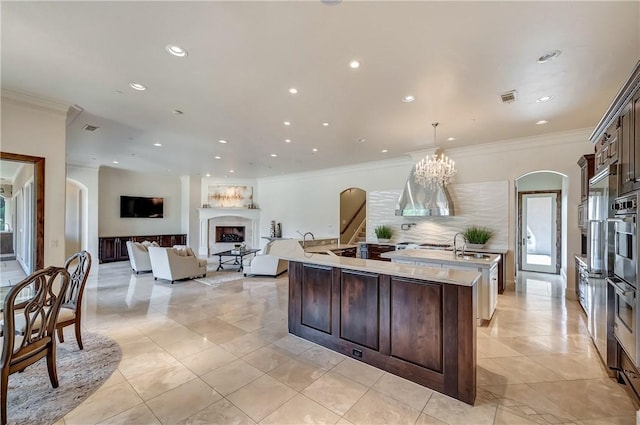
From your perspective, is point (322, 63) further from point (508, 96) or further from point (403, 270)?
point (508, 96)

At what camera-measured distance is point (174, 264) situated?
6164mm

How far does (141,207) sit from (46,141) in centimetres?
693

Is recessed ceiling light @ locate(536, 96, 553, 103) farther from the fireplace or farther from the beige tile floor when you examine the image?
the fireplace

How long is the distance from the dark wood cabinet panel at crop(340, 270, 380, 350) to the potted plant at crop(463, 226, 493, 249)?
13.9ft

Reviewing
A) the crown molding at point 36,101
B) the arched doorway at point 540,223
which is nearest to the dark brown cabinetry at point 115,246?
the crown molding at point 36,101

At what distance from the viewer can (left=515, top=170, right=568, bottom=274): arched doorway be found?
733 centimetres

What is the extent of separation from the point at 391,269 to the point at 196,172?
30.7 feet

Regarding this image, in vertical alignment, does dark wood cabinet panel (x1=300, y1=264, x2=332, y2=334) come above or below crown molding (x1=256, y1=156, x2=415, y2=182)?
below

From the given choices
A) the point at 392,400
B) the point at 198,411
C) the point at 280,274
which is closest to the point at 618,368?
the point at 392,400

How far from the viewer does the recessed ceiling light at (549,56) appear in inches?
105

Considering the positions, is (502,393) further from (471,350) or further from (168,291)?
(168,291)

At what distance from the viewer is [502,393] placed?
2346 mm

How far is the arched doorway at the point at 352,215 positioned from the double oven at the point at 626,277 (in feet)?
22.8

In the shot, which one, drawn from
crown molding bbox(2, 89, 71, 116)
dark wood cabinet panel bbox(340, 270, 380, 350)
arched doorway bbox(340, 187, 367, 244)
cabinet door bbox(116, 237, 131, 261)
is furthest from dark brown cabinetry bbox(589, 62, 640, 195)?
cabinet door bbox(116, 237, 131, 261)
